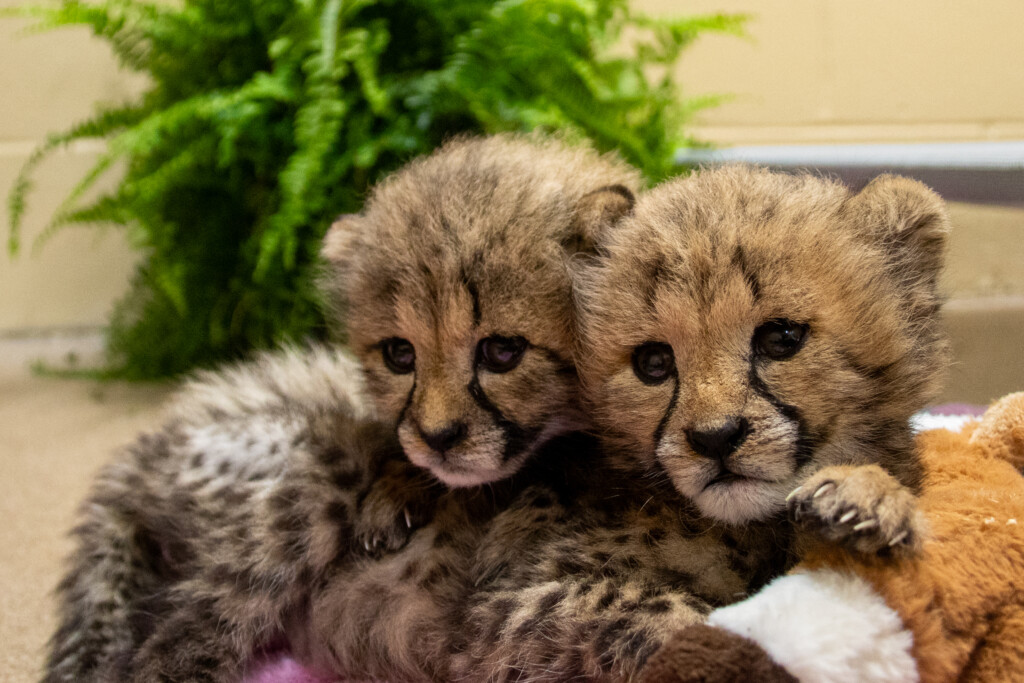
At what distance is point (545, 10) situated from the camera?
2.32 m

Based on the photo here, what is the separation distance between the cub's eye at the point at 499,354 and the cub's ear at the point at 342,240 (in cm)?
39

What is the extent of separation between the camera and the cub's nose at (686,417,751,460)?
96 centimetres

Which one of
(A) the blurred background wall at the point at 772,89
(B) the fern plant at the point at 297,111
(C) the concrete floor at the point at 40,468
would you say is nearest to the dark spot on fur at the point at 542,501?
(C) the concrete floor at the point at 40,468

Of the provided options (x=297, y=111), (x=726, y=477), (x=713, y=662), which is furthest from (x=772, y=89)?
(x=713, y=662)

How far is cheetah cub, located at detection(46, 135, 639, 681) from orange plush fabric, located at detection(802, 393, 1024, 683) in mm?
515

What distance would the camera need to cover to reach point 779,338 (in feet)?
3.34

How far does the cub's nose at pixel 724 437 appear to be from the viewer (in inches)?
37.9

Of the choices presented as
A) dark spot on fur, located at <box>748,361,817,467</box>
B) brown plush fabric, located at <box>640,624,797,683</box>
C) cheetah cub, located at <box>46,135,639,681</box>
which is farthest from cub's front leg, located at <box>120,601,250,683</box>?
dark spot on fur, located at <box>748,361,817,467</box>

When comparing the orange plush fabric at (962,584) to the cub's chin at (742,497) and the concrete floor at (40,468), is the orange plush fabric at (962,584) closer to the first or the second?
the cub's chin at (742,497)

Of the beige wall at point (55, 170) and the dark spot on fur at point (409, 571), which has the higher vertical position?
the beige wall at point (55, 170)

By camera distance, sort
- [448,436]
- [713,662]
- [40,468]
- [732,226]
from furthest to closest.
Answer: [40,468], [448,436], [732,226], [713,662]

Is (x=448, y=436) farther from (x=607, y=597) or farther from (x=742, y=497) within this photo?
(x=742, y=497)

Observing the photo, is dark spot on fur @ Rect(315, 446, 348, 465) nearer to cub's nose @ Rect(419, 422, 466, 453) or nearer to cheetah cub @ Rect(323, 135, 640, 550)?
cheetah cub @ Rect(323, 135, 640, 550)

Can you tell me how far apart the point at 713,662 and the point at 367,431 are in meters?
0.84
